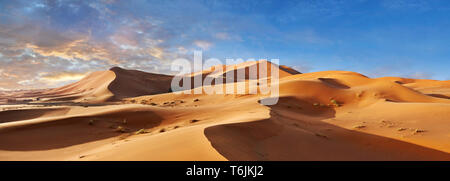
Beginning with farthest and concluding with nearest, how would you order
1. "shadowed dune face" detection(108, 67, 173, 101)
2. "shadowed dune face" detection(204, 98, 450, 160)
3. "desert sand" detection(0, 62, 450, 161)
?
1. "shadowed dune face" detection(108, 67, 173, 101)
2. "shadowed dune face" detection(204, 98, 450, 160)
3. "desert sand" detection(0, 62, 450, 161)

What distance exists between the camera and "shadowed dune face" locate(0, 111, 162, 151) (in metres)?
5.99

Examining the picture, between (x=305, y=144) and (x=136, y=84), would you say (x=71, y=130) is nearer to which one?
(x=305, y=144)

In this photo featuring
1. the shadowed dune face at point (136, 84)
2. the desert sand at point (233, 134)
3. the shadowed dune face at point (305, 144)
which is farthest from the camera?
the shadowed dune face at point (136, 84)

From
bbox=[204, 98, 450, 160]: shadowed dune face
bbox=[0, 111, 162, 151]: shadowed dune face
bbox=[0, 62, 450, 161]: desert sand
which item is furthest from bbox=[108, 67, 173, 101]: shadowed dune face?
bbox=[204, 98, 450, 160]: shadowed dune face

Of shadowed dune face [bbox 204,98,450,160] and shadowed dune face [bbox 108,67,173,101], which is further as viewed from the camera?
shadowed dune face [bbox 108,67,173,101]

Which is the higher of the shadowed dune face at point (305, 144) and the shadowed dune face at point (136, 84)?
the shadowed dune face at point (136, 84)

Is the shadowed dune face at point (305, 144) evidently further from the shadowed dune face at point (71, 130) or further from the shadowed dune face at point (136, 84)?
the shadowed dune face at point (136, 84)

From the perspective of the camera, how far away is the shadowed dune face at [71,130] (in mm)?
5989

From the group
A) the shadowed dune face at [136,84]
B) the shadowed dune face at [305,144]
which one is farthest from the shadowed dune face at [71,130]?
the shadowed dune face at [136,84]

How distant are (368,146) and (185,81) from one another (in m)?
33.8

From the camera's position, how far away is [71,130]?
284 inches

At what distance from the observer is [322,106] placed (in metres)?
13.1

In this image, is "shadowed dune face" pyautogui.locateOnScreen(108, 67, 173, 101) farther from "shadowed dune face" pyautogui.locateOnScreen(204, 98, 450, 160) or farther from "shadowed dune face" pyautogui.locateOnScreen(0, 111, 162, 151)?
"shadowed dune face" pyautogui.locateOnScreen(204, 98, 450, 160)
